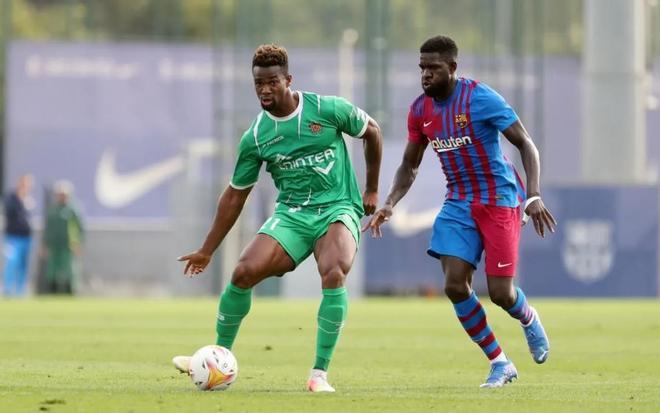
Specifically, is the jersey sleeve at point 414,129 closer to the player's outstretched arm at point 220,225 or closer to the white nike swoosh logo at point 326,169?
the white nike swoosh logo at point 326,169

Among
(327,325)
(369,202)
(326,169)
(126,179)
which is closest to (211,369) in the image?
(327,325)

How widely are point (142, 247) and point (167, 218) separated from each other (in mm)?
3625

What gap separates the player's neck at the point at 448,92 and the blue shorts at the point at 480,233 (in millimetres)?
721

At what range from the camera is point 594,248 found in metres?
30.2

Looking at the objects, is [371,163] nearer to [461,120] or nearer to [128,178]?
[461,120]

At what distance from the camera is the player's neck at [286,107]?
34.9ft

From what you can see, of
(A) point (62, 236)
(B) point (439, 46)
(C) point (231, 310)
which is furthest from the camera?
(A) point (62, 236)

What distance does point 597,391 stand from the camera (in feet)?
35.1

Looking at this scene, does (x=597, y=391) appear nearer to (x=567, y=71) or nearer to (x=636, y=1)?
(x=636, y=1)

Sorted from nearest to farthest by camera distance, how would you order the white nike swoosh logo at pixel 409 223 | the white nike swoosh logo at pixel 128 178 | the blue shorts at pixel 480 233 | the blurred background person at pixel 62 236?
the blue shorts at pixel 480 233, the white nike swoosh logo at pixel 409 223, the blurred background person at pixel 62 236, the white nike swoosh logo at pixel 128 178

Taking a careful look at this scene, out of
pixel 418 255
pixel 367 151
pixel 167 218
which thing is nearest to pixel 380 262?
pixel 418 255

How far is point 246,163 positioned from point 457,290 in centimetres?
164

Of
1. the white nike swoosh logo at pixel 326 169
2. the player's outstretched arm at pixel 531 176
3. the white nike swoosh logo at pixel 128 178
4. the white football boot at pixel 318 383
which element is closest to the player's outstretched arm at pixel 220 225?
the white nike swoosh logo at pixel 326 169

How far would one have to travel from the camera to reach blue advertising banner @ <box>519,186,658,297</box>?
30172 mm
